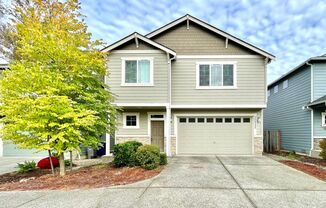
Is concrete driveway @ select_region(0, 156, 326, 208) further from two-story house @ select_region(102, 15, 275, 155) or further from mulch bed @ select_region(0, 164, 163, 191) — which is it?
two-story house @ select_region(102, 15, 275, 155)

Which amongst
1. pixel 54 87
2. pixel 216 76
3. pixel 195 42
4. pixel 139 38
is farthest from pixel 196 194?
pixel 195 42

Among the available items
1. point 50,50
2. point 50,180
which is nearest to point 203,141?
point 50,180

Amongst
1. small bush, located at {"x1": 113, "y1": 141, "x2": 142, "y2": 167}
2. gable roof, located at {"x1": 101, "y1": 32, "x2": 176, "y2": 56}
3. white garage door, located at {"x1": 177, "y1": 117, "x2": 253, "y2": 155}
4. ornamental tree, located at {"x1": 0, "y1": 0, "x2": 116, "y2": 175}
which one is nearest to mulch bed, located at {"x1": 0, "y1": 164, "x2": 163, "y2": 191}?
small bush, located at {"x1": 113, "y1": 141, "x2": 142, "y2": 167}

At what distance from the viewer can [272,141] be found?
17.6 meters

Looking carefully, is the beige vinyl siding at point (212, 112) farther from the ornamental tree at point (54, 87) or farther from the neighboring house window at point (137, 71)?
the ornamental tree at point (54, 87)

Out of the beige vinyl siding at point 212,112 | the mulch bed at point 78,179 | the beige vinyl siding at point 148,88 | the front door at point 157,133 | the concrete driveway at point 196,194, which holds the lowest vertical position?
the mulch bed at point 78,179

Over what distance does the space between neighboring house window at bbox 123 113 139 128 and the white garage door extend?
2.71 m

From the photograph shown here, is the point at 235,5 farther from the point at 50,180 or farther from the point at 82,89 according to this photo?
the point at 50,180

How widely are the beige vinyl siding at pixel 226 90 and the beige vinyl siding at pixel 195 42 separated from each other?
608mm

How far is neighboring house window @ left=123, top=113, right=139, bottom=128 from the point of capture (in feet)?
45.9

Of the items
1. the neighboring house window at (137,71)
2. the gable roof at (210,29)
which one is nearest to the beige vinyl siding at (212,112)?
the neighboring house window at (137,71)

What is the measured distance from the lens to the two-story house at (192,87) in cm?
1306

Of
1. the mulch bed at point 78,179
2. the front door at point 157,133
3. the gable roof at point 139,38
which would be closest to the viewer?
the mulch bed at point 78,179

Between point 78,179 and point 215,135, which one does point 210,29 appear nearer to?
point 215,135
